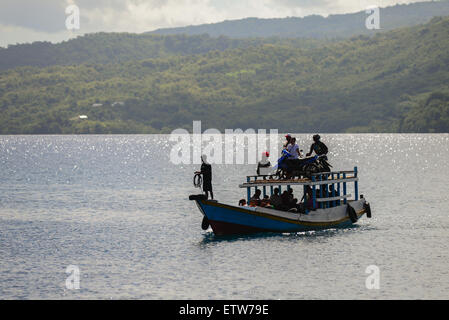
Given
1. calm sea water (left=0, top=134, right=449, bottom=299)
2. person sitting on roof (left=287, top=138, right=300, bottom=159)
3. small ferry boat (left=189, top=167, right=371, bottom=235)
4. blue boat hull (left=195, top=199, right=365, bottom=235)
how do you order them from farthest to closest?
1. person sitting on roof (left=287, top=138, right=300, bottom=159)
2. small ferry boat (left=189, top=167, right=371, bottom=235)
3. blue boat hull (left=195, top=199, right=365, bottom=235)
4. calm sea water (left=0, top=134, right=449, bottom=299)

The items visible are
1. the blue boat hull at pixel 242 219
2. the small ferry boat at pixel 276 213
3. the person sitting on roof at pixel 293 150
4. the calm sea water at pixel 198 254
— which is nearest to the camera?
the calm sea water at pixel 198 254

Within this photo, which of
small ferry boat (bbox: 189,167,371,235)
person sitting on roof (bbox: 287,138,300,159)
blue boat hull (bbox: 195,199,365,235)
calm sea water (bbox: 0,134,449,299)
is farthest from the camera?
person sitting on roof (bbox: 287,138,300,159)

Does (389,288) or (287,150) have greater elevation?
(287,150)

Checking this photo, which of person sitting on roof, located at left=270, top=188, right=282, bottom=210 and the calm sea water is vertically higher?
person sitting on roof, located at left=270, top=188, right=282, bottom=210

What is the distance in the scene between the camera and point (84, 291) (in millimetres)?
28781

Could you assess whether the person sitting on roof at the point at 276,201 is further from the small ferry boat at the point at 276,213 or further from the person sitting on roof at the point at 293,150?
the person sitting on roof at the point at 293,150

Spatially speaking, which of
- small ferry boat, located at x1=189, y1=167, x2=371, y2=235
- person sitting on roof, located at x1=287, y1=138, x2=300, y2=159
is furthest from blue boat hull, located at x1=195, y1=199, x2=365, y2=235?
person sitting on roof, located at x1=287, y1=138, x2=300, y2=159

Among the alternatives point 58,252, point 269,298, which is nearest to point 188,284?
point 269,298

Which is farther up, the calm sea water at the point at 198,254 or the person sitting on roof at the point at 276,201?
the person sitting on roof at the point at 276,201

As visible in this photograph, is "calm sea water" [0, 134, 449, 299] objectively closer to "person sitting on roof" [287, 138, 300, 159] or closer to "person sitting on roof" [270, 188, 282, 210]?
"person sitting on roof" [270, 188, 282, 210]

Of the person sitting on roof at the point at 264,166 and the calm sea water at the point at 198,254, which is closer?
the calm sea water at the point at 198,254

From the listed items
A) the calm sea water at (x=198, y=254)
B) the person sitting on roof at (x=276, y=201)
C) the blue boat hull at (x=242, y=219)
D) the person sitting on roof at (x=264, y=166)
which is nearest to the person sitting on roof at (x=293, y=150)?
the person sitting on roof at (x=264, y=166)

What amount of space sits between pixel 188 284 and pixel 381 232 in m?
17.7

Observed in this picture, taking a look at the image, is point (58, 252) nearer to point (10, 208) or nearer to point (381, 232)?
point (381, 232)
